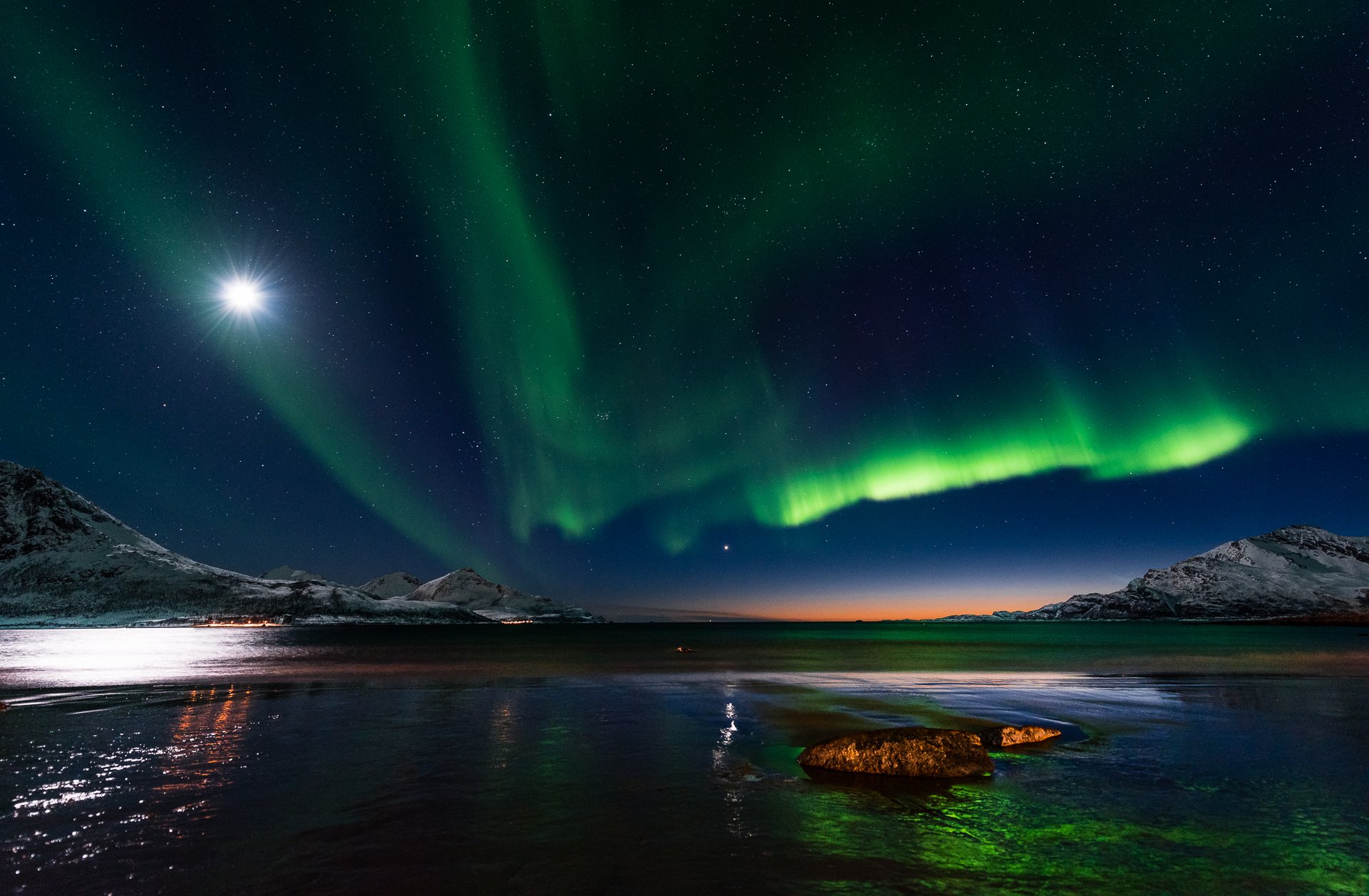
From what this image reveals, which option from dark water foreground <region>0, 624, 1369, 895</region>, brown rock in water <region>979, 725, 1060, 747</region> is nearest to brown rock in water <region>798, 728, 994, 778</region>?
dark water foreground <region>0, 624, 1369, 895</region>

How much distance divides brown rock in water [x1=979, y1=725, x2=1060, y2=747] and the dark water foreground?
0.83 m

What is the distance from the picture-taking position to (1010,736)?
19.9m

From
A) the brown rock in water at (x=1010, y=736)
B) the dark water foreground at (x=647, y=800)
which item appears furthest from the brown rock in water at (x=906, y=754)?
the brown rock in water at (x=1010, y=736)

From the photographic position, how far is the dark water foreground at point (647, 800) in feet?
31.5

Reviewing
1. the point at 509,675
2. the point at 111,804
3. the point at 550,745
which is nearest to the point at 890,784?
the point at 550,745

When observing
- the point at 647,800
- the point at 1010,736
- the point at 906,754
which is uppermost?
the point at 906,754

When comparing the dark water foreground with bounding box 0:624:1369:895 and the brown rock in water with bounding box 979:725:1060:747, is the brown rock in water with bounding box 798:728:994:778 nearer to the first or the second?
the dark water foreground with bounding box 0:624:1369:895

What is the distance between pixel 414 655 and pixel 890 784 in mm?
82523

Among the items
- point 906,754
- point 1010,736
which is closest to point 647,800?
point 906,754

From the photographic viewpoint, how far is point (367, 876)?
9406 millimetres

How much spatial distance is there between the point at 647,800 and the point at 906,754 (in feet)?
20.4

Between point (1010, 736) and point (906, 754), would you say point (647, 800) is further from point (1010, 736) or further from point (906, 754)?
point (1010, 736)

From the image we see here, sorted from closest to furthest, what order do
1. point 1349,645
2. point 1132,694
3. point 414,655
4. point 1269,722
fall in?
Result: point 1269,722 < point 1132,694 < point 414,655 < point 1349,645

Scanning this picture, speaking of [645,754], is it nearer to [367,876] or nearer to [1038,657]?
[367,876]
